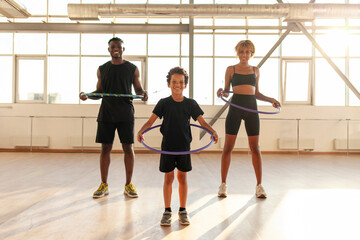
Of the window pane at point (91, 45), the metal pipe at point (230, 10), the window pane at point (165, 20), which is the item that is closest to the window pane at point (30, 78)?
the window pane at point (91, 45)

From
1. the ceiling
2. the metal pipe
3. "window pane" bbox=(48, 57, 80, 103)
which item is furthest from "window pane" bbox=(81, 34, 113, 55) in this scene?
the metal pipe

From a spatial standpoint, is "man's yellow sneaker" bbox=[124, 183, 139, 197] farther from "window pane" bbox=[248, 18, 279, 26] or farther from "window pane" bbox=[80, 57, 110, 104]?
"window pane" bbox=[248, 18, 279, 26]

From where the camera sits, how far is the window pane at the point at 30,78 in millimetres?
9406

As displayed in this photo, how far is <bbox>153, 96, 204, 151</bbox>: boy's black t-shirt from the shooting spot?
237 centimetres

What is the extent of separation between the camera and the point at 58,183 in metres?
4.00

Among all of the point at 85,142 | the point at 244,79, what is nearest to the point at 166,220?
the point at 244,79

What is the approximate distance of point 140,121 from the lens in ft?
29.3

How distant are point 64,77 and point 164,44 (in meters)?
3.35

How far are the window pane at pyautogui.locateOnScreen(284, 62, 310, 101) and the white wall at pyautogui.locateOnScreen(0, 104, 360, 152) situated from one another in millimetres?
502

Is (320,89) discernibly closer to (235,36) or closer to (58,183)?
(235,36)

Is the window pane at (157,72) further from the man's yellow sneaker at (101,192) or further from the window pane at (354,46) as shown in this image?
the man's yellow sneaker at (101,192)

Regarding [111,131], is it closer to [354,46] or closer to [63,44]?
[63,44]

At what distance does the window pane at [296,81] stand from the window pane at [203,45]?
2513 millimetres

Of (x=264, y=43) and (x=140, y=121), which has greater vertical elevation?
(x=264, y=43)
